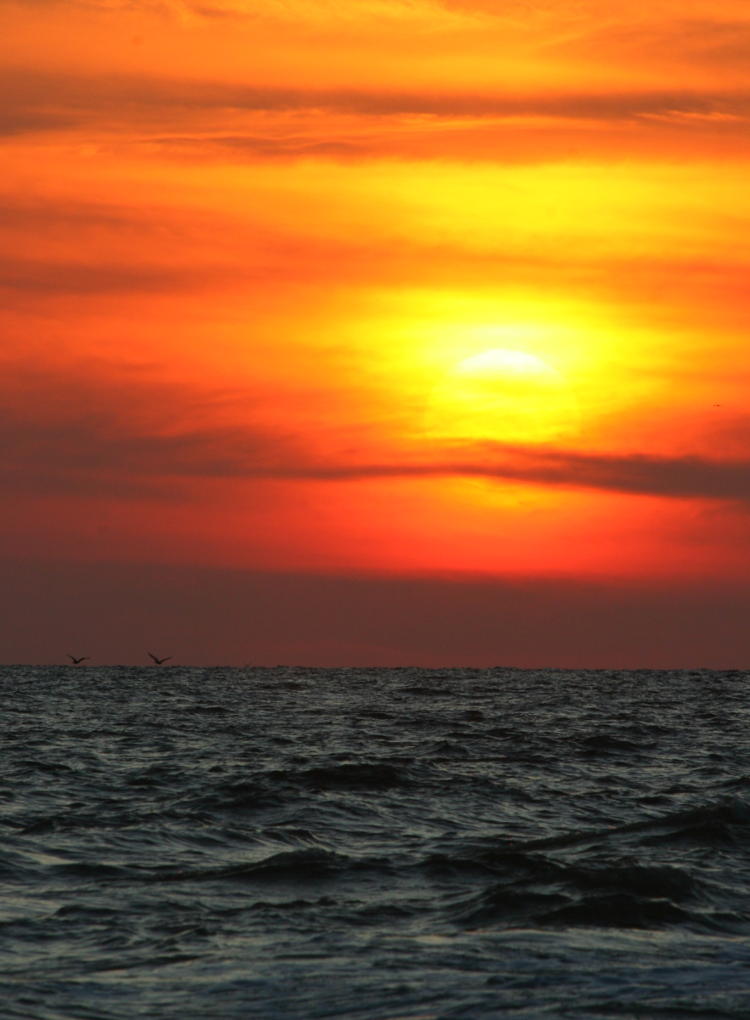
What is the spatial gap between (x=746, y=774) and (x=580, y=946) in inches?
946

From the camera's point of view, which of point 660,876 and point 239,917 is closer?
point 239,917

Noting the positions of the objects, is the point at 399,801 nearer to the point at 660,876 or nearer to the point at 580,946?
the point at 660,876

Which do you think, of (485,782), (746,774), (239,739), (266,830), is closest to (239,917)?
(266,830)

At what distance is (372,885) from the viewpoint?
21375 mm

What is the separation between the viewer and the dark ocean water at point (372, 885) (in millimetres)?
15055

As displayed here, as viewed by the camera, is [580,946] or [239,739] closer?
[580,946]

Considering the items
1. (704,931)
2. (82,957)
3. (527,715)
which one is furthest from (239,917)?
(527,715)

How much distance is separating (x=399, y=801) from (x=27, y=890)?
12.8m

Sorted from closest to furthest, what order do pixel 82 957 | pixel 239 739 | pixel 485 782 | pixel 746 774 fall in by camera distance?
pixel 82 957, pixel 485 782, pixel 746 774, pixel 239 739

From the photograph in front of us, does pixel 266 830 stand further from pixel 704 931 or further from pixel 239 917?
pixel 704 931

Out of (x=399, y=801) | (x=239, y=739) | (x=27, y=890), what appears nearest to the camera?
(x=27, y=890)

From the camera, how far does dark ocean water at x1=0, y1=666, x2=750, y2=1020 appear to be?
15.1 meters

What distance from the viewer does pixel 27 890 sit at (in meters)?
20.6

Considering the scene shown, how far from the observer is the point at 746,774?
39.8m
